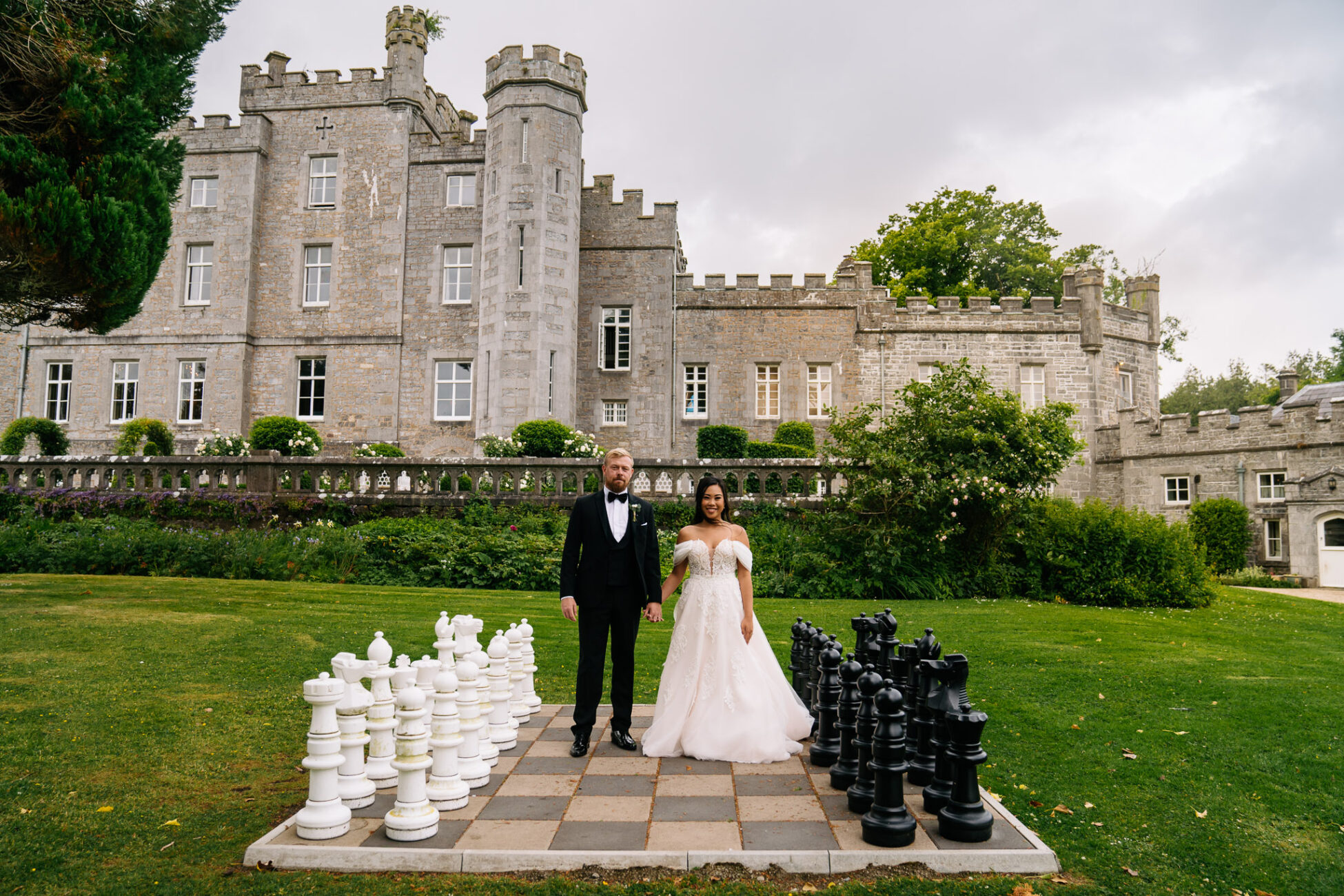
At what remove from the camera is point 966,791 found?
3865mm

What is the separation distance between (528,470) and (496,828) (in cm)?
1283

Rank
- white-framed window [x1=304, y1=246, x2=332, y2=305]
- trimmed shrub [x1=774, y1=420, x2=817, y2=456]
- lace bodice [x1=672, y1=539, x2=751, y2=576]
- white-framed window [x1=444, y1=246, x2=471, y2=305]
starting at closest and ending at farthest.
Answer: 1. lace bodice [x1=672, y1=539, x2=751, y2=576]
2. trimmed shrub [x1=774, y1=420, x2=817, y2=456]
3. white-framed window [x1=444, y1=246, x2=471, y2=305]
4. white-framed window [x1=304, y1=246, x2=332, y2=305]

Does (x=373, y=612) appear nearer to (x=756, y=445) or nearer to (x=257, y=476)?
(x=257, y=476)

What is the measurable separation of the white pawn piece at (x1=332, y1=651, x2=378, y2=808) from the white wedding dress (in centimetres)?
177

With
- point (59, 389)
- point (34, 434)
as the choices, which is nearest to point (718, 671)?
point (34, 434)

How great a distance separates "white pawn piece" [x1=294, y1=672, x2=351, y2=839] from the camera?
3.85m

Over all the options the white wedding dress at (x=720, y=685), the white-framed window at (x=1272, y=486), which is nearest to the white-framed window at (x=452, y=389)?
the white wedding dress at (x=720, y=685)

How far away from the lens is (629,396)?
1048 inches

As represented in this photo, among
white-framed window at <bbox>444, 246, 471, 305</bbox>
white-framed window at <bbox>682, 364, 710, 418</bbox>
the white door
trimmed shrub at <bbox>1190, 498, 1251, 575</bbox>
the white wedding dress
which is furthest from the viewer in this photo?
white-framed window at <bbox>682, 364, 710, 418</bbox>

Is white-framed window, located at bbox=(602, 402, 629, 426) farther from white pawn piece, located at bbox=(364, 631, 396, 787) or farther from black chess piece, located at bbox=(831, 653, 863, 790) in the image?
black chess piece, located at bbox=(831, 653, 863, 790)

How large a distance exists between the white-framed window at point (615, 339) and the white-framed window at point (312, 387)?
29.4 ft

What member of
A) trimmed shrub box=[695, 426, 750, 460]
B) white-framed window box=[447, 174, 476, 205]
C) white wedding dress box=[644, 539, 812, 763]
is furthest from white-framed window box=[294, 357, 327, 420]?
white wedding dress box=[644, 539, 812, 763]

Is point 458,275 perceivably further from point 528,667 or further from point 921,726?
point 921,726

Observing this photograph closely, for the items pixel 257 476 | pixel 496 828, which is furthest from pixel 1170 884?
pixel 257 476
